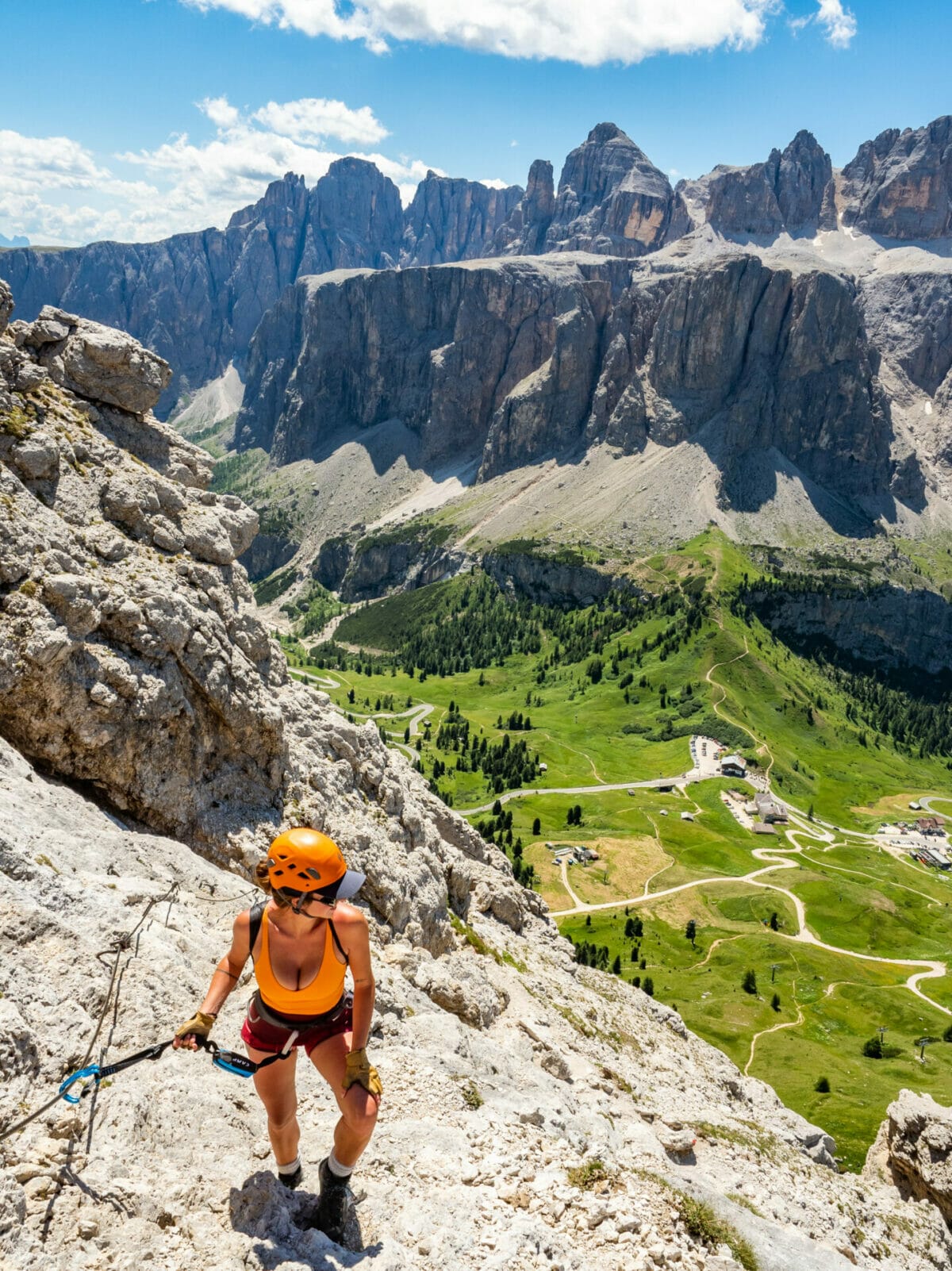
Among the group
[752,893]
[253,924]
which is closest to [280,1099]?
[253,924]

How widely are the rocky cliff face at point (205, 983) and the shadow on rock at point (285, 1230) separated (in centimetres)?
5

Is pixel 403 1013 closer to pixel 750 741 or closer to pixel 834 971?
pixel 834 971

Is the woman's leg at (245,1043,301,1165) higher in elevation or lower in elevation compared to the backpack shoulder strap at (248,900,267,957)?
lower

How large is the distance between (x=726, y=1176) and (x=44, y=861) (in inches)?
881

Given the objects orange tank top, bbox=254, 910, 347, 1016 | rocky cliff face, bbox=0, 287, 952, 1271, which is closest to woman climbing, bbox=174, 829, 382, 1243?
orange tank top, bbox=254, 910, 347, 1016

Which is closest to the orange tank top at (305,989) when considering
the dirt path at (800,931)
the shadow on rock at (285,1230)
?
Result: the shadow on rock at (285,1230)

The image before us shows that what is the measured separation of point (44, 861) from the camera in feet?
52.0

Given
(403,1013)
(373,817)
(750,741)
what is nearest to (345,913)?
(403,1013)

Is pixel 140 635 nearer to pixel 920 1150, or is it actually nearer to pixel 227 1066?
pixel 227 1066

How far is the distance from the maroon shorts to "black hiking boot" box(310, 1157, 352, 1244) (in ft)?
6.29

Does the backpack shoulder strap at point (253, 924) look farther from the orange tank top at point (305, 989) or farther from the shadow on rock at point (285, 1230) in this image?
the shadow on rock at point (285, 1230)

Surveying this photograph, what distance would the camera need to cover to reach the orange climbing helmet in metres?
10.5

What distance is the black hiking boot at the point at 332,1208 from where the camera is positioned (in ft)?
37.5

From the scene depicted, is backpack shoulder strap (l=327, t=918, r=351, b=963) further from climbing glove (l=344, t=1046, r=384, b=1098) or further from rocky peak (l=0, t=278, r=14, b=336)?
rocky peak (l=0, t=278, r=14, b=336)
